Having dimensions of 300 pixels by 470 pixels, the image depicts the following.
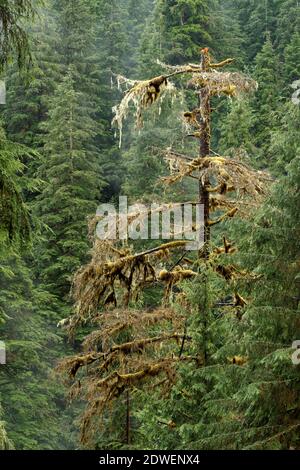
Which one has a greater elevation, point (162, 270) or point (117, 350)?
point (162, 270)

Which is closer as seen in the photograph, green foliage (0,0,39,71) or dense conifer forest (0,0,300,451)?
green foliage (0,0,39,71)

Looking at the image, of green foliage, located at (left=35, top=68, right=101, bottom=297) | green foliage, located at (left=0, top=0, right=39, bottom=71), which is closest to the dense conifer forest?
green foliage, located at (left=0, top=0, right=39, bottom=71)

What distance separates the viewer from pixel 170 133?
32094mm

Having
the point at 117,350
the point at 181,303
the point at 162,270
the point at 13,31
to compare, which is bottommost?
the point at 117,350

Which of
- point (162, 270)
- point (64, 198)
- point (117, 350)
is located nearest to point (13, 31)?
point (162, 270)

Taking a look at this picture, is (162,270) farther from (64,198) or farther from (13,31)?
(64,198)

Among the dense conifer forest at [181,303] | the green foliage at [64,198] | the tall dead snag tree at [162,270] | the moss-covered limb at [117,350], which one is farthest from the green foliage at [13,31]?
the green foliage at [64,198]

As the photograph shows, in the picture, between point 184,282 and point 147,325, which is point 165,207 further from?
point 147,325

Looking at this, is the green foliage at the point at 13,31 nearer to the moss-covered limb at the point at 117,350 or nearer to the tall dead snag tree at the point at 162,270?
the tall dead snag tree at the point at 162,270

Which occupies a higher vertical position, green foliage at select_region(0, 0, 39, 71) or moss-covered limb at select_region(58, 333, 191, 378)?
green foliage at select_region(0, 0, 39, 71)

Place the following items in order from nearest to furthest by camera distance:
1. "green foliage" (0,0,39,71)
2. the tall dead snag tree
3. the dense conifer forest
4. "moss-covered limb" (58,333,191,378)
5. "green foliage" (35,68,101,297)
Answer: "green foliage" (0,0,39,71) → the dense conifer forest → the tall dead snag tree → "moss-covered limb" (58,333,191,378) → "green foliage" (35,68,101,297)

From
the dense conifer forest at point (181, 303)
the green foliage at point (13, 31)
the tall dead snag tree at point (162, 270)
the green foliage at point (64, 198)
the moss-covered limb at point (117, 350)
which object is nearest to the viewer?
the green foliage at point (13, 31)

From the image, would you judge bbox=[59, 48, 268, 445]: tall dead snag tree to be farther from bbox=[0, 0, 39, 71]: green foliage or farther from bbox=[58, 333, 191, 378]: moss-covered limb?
bbox=[0, 0, 39, 71]: green foliage

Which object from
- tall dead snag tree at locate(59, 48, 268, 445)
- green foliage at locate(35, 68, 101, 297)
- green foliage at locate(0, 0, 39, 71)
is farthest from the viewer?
green foliage at locate(35, 68, 101, 297)
